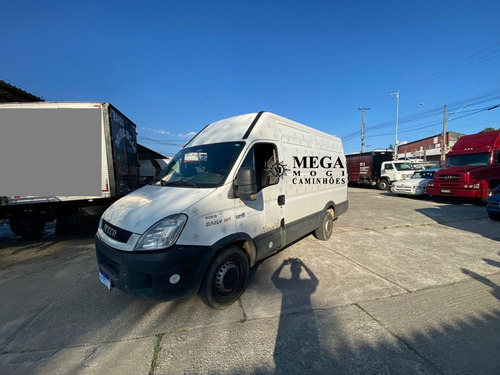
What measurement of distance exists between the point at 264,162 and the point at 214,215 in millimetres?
1374

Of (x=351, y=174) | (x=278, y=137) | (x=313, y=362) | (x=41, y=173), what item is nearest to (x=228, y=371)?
(x=313, y=362)

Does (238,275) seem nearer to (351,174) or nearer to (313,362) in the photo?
(313,362)

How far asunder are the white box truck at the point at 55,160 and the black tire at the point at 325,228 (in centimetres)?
533

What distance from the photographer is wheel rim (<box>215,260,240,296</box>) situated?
2797 millimetres

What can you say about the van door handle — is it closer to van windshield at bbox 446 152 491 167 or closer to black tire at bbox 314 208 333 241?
black tire at bbox 314 208 333 241

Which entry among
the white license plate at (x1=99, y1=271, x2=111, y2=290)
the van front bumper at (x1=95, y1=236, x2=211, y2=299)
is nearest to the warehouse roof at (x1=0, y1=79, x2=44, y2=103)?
the white license plate at (x1=99, y1=271, x2=111, y2=290)

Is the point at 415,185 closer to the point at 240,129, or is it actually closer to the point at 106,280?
the point at 240,129

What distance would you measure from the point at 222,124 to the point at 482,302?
446cm

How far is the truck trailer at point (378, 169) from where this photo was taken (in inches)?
687

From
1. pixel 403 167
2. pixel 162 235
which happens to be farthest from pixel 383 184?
pixel 162 235

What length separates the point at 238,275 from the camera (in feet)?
9.92

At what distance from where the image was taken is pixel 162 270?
230 centimetres

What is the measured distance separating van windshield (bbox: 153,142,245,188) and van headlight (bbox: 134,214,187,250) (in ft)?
2.14

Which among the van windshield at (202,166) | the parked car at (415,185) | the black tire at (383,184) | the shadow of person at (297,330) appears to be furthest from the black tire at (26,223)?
the black tire at (383,184)
